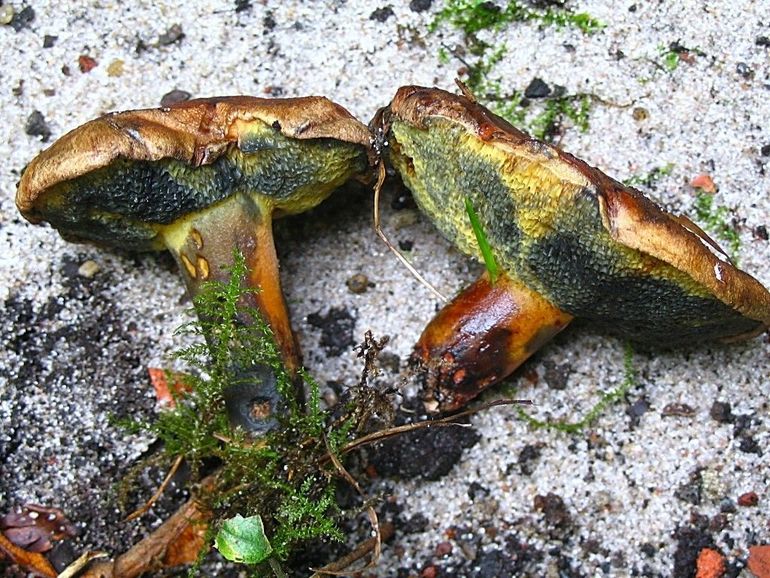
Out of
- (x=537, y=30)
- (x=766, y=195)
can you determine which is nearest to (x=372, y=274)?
(x=537, y=30)

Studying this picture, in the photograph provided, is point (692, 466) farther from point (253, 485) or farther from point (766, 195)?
point (253, 485)

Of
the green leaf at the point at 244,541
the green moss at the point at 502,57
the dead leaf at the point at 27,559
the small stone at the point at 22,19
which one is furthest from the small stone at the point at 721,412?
the small stone at the point at 22,19

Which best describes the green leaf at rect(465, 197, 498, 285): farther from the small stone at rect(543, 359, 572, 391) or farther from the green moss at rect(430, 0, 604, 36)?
the green moss at rect(430, 0, 604, 36)

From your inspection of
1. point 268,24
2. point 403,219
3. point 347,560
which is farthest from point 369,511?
point 268,24

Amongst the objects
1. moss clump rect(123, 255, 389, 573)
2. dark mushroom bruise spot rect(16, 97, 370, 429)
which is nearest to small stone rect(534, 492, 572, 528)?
moss clump rect(123, 255, 389, 573)

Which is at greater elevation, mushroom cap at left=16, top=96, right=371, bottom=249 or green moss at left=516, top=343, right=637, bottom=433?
mushroom cap at left=16, top=96, right=371, bottom=249
